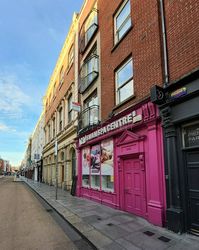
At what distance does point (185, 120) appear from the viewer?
247 inches

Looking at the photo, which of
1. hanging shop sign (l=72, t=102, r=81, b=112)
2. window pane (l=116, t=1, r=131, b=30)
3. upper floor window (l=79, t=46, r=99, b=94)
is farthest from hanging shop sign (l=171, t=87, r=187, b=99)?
hanging shop sign (l=72, t=102, r=81, b=112)

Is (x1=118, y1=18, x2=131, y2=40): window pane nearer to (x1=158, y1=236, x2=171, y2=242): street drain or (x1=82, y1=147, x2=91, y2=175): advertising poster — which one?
A: (x1=82, y1=147, x2=91, y2=175): advertising poster

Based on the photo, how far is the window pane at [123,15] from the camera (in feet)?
34.6

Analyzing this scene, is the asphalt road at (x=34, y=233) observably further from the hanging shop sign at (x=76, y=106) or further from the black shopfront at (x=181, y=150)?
the hanging shop sign at (x=76, y=106)

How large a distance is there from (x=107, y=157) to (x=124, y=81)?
3.64 meters

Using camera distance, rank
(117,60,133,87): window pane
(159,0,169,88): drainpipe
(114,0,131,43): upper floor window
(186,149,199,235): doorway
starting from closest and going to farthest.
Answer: (186,149,199,235): doorway < (159,0,169,88): drainpipe < (117,60,133,87): window pane < (114,0,131,43): upper floor window

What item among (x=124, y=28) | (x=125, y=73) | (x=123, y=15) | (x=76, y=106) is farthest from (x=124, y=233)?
(x=76, y=106)

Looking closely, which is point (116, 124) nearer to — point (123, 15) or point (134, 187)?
point (134, 187)

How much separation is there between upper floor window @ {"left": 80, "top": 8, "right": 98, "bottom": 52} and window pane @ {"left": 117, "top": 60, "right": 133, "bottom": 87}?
467 centimetres

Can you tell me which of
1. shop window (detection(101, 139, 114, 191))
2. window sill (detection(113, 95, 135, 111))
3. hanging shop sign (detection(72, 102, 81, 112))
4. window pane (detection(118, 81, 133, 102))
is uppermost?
hanging shop sign (detection(72, 102, 81, 112))

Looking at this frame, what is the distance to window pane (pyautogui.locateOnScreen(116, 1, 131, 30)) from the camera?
10.6 metres

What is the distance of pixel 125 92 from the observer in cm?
1010

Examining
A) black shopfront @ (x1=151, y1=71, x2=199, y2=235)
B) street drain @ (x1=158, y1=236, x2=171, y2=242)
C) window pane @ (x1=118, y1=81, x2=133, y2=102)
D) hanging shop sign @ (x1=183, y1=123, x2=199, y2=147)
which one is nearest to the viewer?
street drain @ (x1=158, y1=236, x2=171, y2=242)

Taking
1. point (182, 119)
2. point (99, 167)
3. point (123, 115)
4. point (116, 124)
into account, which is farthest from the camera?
point (99, 167)
